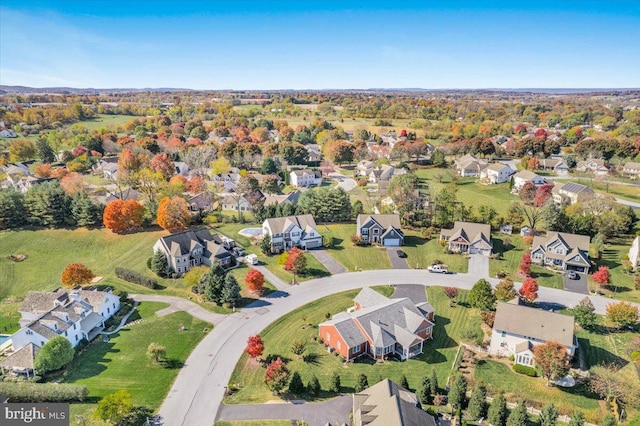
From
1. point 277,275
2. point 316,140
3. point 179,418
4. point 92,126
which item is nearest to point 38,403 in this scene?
point 179,418

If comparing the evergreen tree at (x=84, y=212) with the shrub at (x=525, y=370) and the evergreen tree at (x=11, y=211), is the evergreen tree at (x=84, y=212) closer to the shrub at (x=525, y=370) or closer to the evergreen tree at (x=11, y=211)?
the evergreen tree at (x=11, y=211)

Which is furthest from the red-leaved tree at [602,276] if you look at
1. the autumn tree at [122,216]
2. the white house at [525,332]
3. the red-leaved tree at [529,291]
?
the autumn tree at [122,216]

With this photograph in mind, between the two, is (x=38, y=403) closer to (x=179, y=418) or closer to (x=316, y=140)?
(x=179, y=418)

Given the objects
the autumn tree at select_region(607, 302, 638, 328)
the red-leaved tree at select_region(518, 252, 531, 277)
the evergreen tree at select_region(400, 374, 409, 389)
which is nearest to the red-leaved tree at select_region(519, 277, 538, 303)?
the autumn tree at select_region(607, 302, 638, 328)

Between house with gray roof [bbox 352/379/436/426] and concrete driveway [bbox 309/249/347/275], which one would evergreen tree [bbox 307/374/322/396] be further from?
concrete driveway [bbox 309/249/347/275]

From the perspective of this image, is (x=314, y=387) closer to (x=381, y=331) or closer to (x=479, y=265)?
A: (x=381, y=331)
